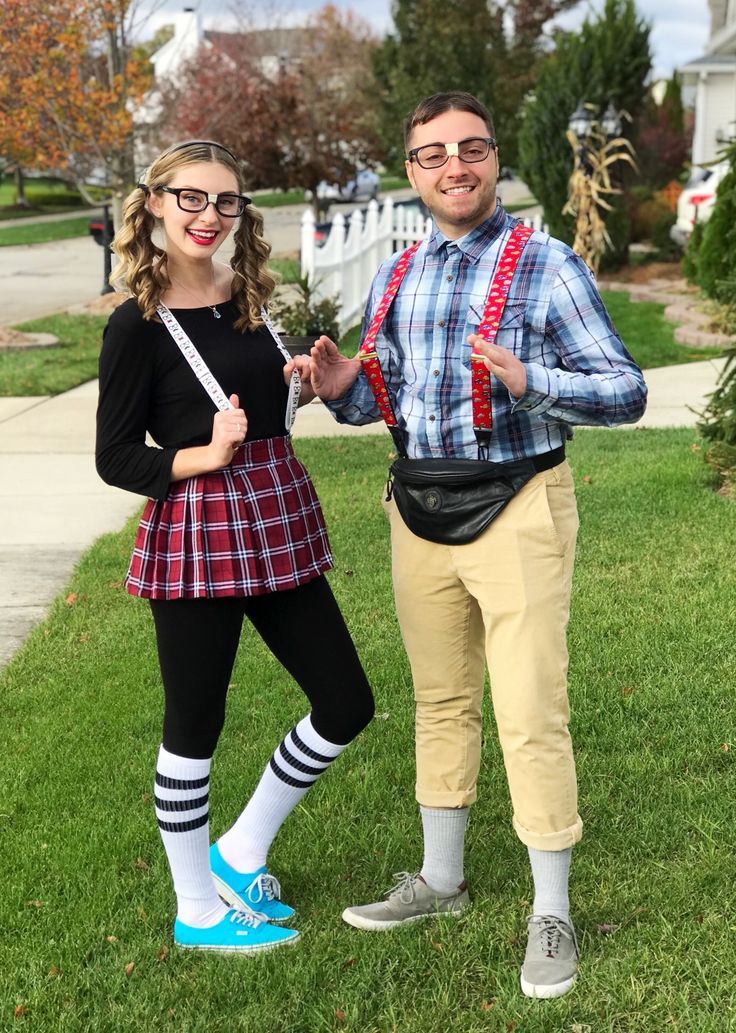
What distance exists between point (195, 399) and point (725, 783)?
2.10 metres

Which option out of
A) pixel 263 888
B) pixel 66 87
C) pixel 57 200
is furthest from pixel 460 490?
pixel 57 200

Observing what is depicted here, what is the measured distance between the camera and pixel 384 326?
9.68 feet

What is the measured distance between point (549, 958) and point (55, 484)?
589 centimetres

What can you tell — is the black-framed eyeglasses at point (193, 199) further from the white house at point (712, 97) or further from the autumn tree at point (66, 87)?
the white house at point (712, 97)

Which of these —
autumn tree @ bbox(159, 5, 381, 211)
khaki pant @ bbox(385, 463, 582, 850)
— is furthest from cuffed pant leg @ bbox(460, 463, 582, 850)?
autumn tree @ bbox(159, 5, 381, 211)

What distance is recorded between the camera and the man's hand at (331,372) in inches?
116

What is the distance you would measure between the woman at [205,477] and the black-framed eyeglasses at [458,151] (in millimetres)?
465

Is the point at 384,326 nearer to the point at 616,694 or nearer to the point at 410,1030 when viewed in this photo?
the point at 410,1030

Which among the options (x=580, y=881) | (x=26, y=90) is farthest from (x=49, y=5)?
(x=580, y=881)

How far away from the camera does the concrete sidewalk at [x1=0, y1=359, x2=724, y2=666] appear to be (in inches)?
243

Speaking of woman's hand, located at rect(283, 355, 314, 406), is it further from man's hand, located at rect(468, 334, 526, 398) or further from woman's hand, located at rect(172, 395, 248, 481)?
man's hand, located at rect(468, 334, 526, 398)

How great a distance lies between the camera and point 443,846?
3207mm

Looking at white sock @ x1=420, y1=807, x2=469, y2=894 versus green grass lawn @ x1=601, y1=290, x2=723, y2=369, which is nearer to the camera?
white sock @ x1=420, y1=807, x2=469, y2=894

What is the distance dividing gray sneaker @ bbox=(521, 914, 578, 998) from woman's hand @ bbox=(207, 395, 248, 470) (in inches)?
51.4
